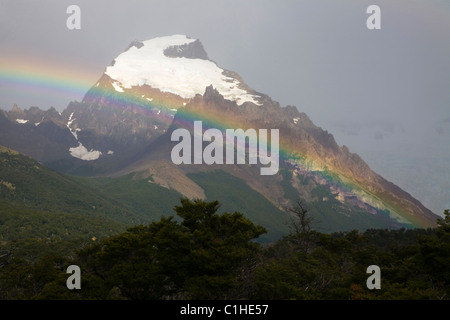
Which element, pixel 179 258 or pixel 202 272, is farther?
pixel 179 258

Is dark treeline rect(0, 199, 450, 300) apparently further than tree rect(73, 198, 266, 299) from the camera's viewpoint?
No

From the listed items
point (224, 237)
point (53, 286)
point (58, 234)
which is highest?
point (224, 237)

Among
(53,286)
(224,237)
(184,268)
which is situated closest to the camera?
(53,286)

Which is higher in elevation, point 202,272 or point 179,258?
point 179,258

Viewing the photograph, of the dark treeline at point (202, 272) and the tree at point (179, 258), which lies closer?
the dark treeline at point (202, 272)

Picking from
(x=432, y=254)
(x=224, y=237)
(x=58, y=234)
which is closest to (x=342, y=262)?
(x=432, y=254)

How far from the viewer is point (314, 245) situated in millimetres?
96312

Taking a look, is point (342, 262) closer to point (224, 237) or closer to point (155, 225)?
point (224, 237)

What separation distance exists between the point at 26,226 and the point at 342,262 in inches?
6021

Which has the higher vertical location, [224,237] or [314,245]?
[224,237]

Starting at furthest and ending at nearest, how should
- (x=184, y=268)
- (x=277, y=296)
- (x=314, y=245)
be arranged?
(x=314, y=245) < (x=184, y=268) < (x=277, y=296)
